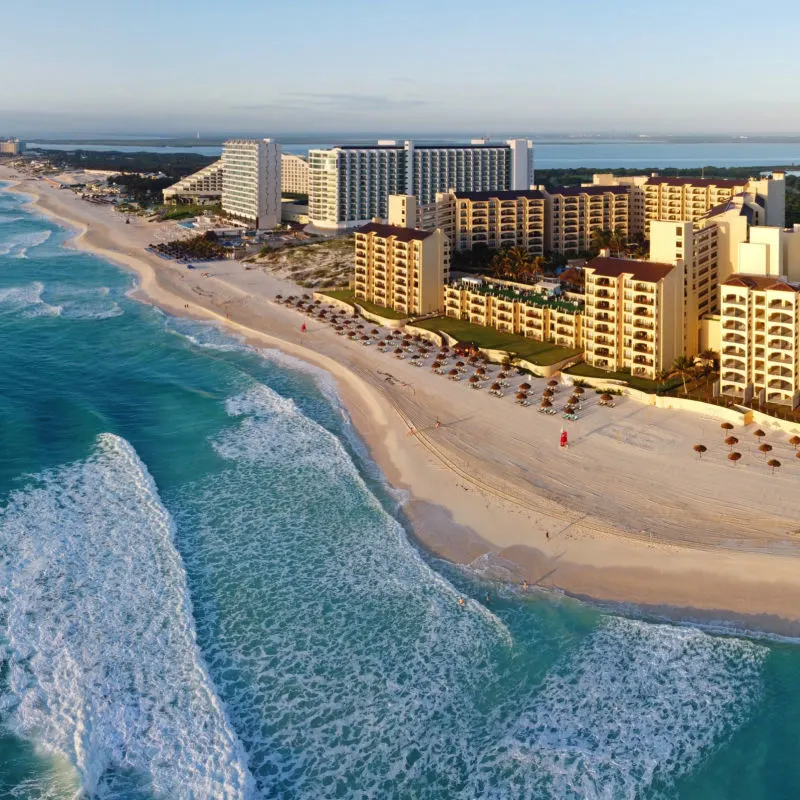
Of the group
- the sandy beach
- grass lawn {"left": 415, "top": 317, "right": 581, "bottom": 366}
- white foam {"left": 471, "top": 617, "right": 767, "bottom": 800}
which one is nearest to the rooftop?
grass lawn {"left": 415, "top": 317, "right": 581, "bottom": 366}

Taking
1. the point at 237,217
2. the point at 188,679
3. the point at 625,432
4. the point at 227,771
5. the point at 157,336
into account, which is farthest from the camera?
the point at 237,217

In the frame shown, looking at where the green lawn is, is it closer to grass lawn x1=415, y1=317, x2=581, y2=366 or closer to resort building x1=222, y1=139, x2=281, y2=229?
grass lawn x1=415, y1=317, x2=581, y2=366

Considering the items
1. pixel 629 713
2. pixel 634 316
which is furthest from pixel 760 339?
pixel 629 713

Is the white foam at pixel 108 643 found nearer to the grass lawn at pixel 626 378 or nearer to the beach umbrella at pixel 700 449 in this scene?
the beach umbrella at pixel 700 449

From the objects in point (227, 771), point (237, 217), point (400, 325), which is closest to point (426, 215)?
point (400, 325)

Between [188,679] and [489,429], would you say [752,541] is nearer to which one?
[489,429]
